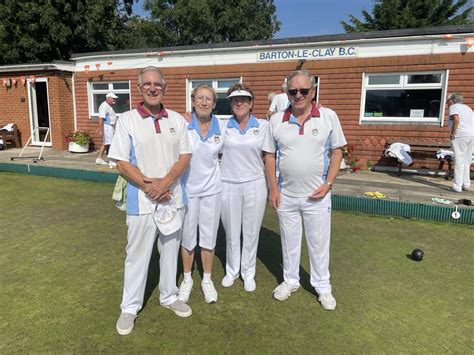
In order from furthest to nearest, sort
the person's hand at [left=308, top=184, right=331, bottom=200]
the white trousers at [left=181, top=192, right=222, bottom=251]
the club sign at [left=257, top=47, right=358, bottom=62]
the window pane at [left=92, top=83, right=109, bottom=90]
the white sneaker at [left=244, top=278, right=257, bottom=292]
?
the window pane at [left=92, top=83, right=109, bottom=90] → the club sign at [left=257, top=47, right=358, bottom=62] → the white sneaker at [left=244, top=278, right=257, bottom=292] → the white trousers at [left=181, top=192, right=222, bottom=251] → the person's hand at [left=308, top=184, right=331, bottom=200]

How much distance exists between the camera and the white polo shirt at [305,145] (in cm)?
285

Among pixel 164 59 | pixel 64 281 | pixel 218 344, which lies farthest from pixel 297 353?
pixel 164 59

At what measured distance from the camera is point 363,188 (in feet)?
22.7

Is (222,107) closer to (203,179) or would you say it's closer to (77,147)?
(77,147)

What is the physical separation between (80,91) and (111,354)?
11481 mm

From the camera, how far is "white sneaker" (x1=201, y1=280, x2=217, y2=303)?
3133 millimetres

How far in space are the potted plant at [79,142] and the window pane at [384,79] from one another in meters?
8.42

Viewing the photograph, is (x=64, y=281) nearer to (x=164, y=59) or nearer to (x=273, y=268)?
(x=273, y=268)

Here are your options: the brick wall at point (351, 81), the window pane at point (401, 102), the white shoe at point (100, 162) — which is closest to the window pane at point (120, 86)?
the brick wall at point (351, 81)

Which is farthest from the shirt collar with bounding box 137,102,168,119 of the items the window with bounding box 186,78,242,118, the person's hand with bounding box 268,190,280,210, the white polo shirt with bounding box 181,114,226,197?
the window with bounding box 186,78,242,118

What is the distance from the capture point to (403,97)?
8758mm

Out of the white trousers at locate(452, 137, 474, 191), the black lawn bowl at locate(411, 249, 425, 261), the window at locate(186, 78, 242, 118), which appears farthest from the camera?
the window at locate(186, 78, 242, 118)

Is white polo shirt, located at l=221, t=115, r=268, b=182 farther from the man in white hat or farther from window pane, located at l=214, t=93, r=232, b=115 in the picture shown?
window pane, located at l=214, t=93, r=232, b=115

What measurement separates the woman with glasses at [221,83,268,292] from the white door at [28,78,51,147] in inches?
440
